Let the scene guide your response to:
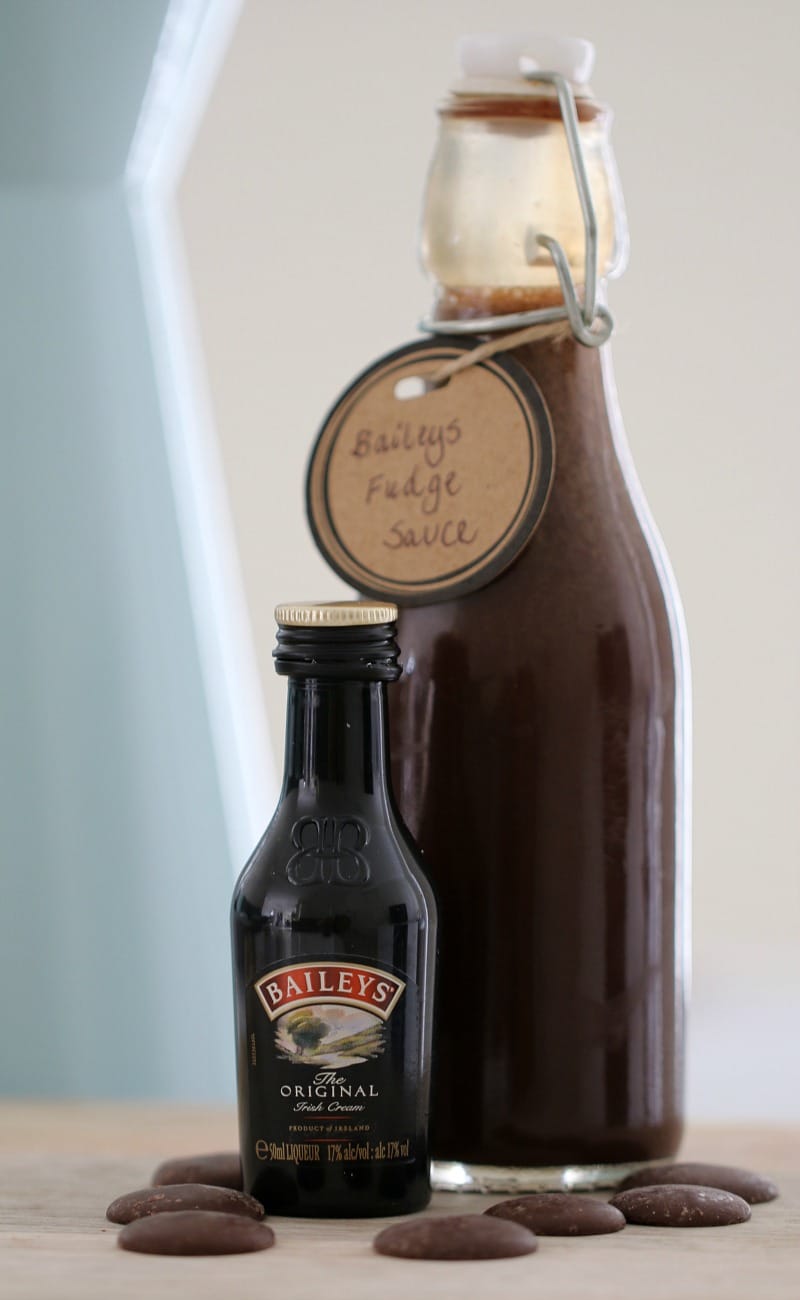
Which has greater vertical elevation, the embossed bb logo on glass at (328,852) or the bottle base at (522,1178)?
the embossed bb logo on glass at (328,852)

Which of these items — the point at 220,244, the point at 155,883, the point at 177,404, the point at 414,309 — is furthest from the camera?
the point at 414,309

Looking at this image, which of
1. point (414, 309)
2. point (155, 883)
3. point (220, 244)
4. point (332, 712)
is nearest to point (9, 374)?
point (155, 883)

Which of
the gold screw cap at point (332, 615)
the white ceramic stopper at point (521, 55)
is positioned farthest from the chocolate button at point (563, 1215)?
the white ceramic stopper at point (521, 55)

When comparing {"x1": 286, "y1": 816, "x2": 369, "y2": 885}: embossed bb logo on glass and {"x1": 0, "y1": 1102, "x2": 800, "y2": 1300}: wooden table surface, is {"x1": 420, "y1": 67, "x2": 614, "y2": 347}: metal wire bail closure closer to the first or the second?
{"x1": 286, "y1": 816, "x2": 369, "y2": 885}: embossed bb logo on glass

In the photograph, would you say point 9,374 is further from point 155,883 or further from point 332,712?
point 332,712

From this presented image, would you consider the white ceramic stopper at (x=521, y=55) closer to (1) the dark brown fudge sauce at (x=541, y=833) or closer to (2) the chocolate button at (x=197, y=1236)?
(1) the dark brown fudge sauce at (x=541, y=833)

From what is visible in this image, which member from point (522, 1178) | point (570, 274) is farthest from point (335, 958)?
point (570, 274)

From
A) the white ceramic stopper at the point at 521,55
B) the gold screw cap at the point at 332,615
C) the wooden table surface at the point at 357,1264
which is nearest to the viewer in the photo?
the wooden table surface at the point at 357,1264
